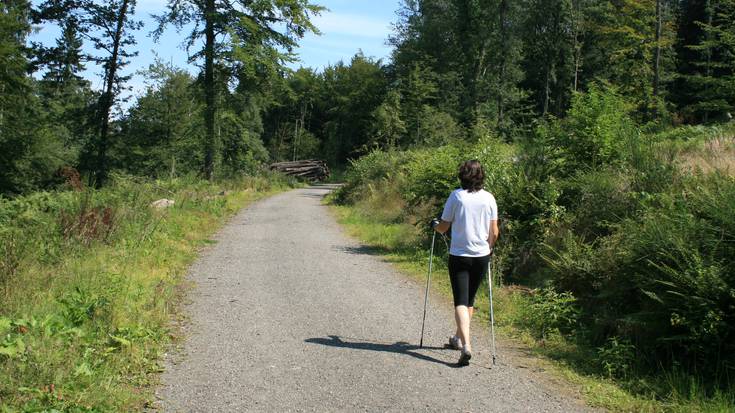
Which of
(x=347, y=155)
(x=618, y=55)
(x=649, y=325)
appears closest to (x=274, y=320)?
(x=649, y=325)

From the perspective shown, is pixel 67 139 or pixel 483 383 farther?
pixel 67 139

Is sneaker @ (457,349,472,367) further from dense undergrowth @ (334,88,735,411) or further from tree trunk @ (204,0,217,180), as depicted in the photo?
tree trunk @ (204,0,217,180)

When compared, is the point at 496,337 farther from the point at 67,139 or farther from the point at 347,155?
the point at 347,155

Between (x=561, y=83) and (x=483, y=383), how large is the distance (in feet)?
175

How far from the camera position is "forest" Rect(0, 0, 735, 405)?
21.1ft

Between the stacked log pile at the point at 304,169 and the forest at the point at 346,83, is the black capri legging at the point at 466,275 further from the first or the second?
the stacked log pile at the point at 304,169

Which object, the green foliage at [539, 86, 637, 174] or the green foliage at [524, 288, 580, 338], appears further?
the green foliage at [539, 86, 637, 174]

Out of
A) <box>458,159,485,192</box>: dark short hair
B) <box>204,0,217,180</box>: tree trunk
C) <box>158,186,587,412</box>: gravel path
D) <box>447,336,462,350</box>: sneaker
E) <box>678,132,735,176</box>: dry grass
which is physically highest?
<box>204,0,217,180</box>: tree trunk

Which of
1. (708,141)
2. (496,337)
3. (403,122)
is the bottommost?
(496,337)

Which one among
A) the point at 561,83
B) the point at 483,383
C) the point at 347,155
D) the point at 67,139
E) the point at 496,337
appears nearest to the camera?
the point at 483,383

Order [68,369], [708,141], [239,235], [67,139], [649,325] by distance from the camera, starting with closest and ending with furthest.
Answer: [68,369], [649,325], [708,141], [239,235], [67,139]

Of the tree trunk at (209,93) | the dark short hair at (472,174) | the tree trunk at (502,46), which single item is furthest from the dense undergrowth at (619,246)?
the tree trunk at (502,46)

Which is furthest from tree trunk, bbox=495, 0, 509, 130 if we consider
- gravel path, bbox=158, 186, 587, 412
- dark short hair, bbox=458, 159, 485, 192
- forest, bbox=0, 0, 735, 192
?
dark short hair, bbox=458, 159, 485, 192

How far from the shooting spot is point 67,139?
Result: 129ft
